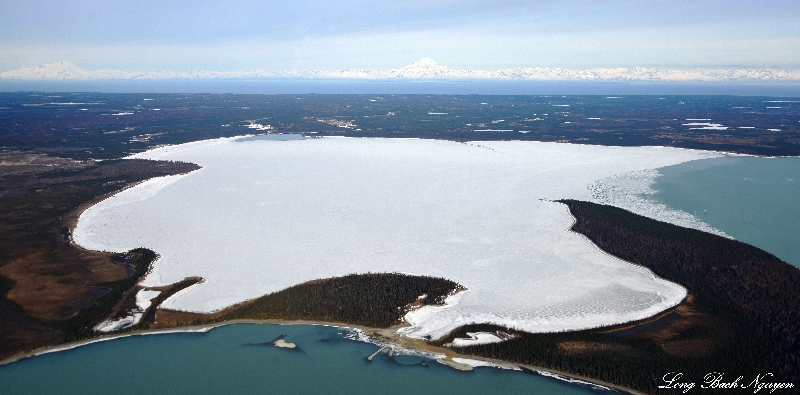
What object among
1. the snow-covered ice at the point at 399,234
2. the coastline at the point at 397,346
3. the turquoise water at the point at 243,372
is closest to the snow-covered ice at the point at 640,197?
the snow-covered ice at the point at 399,234

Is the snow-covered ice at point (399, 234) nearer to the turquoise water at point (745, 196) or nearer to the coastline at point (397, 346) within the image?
the coastline at point (397, 346)

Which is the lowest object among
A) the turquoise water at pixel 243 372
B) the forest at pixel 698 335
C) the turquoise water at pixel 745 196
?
the turquoise water at pixel 243 372

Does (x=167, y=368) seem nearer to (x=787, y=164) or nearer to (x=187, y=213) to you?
(x=187, y=213)

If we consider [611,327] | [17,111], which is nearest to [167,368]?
[611,327]

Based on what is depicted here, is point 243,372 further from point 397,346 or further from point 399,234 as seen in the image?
point 399,234

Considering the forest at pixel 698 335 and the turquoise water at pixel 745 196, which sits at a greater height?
the turquoise water at pixel 745 196

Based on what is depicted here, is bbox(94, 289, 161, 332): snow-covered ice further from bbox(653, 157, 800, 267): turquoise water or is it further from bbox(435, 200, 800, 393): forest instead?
bbox(653, 157, 800, 267): turquoise water
